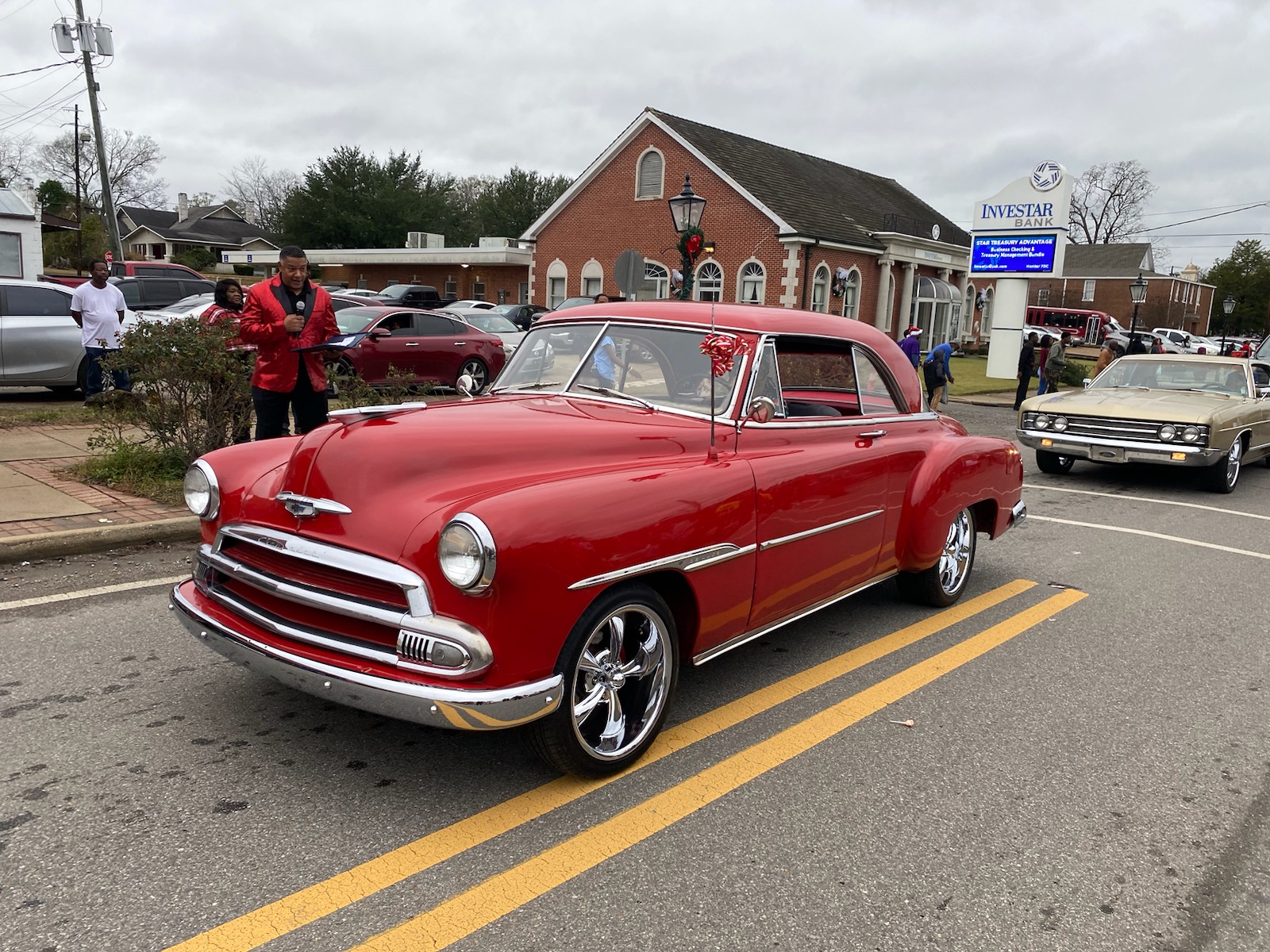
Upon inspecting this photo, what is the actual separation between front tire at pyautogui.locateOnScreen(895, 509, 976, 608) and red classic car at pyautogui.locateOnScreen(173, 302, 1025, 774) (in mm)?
562

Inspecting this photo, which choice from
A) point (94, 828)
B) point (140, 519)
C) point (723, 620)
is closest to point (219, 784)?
point (94, 828)

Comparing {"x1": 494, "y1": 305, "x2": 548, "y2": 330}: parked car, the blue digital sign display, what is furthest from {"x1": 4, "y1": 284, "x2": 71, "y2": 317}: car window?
the blue digital sign display

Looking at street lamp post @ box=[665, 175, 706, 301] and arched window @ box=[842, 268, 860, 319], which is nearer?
street lamp post @ box=[665, 175, 706, 301]

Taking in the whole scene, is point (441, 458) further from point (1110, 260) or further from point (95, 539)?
point (1110, 260)

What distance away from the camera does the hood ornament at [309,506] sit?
3.17m

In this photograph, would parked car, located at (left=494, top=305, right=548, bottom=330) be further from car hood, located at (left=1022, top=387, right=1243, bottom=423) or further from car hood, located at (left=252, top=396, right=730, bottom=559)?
car hood, located at (left=252, top=396, right=730, bottom=559)

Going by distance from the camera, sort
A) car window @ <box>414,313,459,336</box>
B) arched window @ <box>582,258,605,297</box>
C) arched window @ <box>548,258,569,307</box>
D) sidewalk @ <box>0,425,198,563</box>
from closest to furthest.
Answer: sidewalk @ <box>0,425,198,563</box> → car window @ <box>414,313,459,336</box> → arched window @ <box>582,258,605,297</box> → arched window @ <box>548,258,569,307</box>

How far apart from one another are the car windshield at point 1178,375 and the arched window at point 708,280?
Answer: 22.4 m

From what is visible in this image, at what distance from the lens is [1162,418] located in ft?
31.7

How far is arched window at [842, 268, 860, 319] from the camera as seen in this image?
3384 cm

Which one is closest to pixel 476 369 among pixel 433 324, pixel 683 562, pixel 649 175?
pixel 433 324

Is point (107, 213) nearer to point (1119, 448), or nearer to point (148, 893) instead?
point (1119, 448)

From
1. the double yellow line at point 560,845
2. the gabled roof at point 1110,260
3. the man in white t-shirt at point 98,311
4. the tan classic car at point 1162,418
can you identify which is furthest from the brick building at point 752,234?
the gabled roof at point 1110,260

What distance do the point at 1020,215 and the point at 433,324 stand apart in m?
18.9
